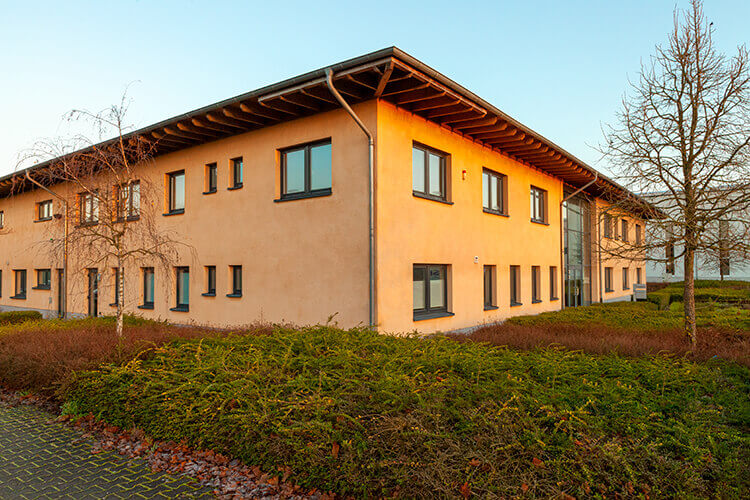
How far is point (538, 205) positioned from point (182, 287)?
12868 millimetres

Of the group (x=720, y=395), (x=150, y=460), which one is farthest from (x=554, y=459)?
(x=150, y=460)

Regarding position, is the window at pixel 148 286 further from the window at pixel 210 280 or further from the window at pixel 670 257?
the window at pixel 670 257

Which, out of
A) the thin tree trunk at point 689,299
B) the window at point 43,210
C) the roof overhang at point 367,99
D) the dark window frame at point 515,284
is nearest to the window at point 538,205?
the dark window frame at point 515,284

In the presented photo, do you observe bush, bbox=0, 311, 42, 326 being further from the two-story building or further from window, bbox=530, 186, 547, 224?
window, bbox=530, 186, 547, 224

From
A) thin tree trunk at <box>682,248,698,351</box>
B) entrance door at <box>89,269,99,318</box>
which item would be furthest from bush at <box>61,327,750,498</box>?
entrance door at <box>89,269,99,318</box>

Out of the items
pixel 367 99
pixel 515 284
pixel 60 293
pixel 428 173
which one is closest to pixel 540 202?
pixel 515 284

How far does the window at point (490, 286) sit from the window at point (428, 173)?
3.36m

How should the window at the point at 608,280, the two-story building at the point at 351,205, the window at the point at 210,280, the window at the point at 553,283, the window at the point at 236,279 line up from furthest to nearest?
the window at the point at 608,280 → the window at the point at 553,283 → the window at the point at 210,280 → the window at the point at 236,279 → the two-story building at the point at 351,205

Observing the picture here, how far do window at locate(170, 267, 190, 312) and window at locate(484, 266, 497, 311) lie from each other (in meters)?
8.94

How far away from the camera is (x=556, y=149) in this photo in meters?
14.5

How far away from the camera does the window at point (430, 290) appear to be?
10.8 meters

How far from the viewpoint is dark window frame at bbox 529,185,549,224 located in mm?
16828

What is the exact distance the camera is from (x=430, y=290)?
36.8ft

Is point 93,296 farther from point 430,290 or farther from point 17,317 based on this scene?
point 430,290
